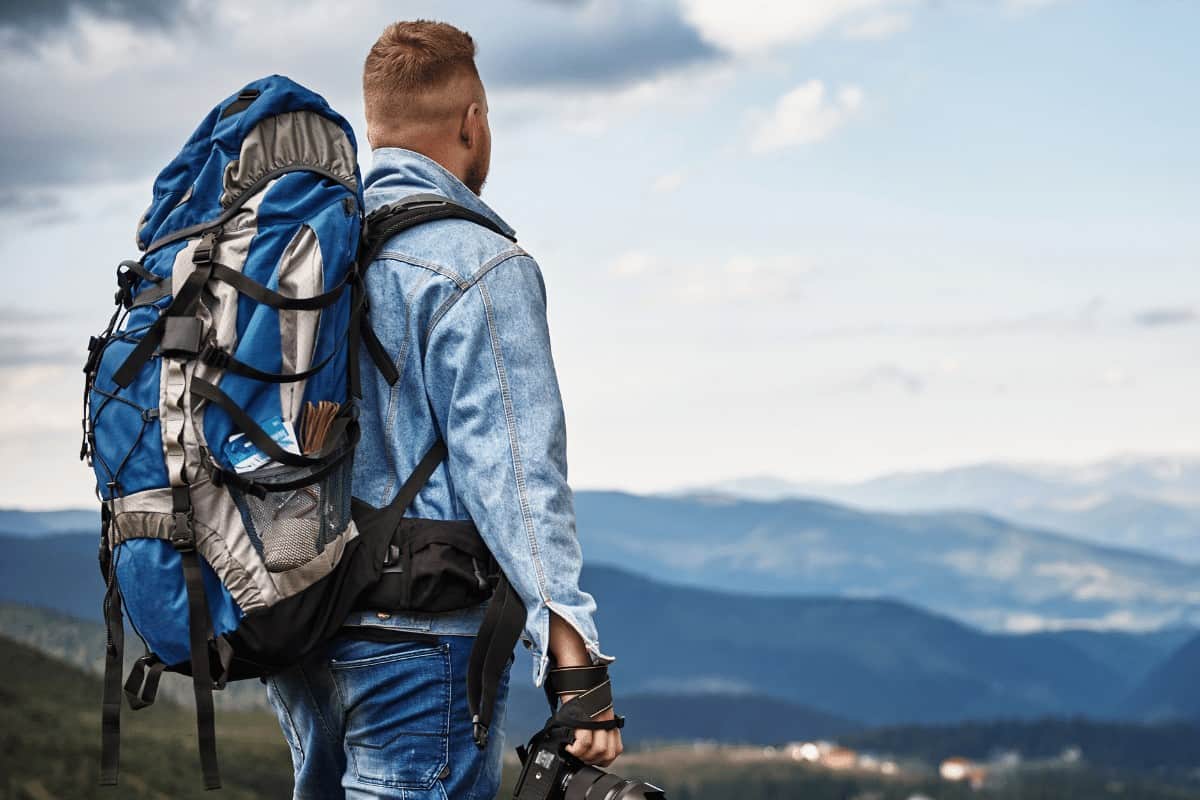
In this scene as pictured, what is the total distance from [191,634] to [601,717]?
1.00 metres

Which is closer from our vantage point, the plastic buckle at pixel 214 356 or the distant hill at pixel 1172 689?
the plastic buckle at pixel 214 356

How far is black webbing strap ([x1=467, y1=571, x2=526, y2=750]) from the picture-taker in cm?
318

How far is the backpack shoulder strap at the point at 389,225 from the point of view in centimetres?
333

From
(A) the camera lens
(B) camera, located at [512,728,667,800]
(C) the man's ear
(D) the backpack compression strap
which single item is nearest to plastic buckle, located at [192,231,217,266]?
(D) the backpack compression strap

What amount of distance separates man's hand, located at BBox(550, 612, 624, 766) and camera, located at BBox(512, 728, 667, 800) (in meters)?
0.03

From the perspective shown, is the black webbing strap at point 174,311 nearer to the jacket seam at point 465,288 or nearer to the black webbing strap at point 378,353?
the black webbing strap at point 378,353

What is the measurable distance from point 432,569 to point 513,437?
386 millimetres

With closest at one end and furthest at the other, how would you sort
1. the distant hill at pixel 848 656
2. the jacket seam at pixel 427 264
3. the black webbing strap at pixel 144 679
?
1. the black webbing strap at pixel 144 679
2. the jacket seam at pixel 427 264
3. the distant hill at pixel 848 656

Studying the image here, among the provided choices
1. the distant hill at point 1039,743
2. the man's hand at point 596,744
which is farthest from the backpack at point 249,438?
the distant hill at point 1039,743

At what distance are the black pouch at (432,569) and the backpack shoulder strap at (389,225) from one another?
0.40 metres

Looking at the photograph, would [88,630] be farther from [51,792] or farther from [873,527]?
[873,527]

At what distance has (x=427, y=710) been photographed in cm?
320

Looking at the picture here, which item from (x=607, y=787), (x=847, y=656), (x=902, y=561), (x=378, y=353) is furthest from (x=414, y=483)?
(x=902, y=561)

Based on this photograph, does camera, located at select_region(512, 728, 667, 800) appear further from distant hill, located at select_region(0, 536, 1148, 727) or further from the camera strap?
distant hill, located at select_region(0, 536, 1148, 727)
